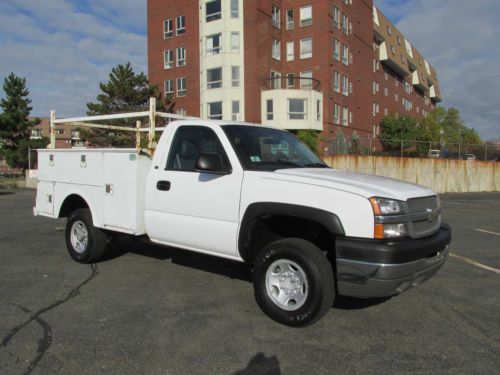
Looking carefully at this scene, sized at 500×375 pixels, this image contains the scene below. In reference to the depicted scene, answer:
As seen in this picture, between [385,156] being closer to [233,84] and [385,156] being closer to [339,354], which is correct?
[233,84]

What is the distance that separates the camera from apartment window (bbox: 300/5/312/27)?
38.4 metres

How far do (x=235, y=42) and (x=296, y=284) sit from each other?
34554 mm

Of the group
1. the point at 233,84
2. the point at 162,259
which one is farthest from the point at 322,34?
the point at 162,259

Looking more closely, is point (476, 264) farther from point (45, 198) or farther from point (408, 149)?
point (408, 149)

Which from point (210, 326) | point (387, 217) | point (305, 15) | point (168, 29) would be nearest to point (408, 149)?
point (305, 15)

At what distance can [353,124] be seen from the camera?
43531mm

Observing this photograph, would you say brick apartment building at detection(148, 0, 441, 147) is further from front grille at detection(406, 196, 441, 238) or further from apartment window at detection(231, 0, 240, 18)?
front grille at detection(406, 196, 441, 238)

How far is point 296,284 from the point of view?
434 cm

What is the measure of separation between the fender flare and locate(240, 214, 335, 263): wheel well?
21mm

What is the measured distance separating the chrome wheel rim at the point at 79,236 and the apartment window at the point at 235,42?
104 ft

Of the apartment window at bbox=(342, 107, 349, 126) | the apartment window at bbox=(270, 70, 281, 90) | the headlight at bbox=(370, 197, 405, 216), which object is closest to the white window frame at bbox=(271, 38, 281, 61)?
the apartment window at bbox=(270, 70, 281, 90)

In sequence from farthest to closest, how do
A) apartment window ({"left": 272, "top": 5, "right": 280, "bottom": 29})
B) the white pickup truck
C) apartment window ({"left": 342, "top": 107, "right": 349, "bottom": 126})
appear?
apartment window ({"left": 342, "top": 107, "right": 349, "bottom": 126}), apartment window ({"left": 272, "top": 5, "right": 280, "bottom": 29}), the white pickup truck

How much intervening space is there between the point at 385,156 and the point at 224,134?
2077cm

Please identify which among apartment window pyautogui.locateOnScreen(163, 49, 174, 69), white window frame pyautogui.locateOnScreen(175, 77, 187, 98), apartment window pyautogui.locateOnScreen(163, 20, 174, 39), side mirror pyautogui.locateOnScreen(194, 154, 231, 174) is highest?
apartment window pyautogui.locateOnScreen(163, 20, 174, 39)
